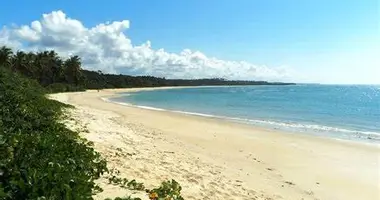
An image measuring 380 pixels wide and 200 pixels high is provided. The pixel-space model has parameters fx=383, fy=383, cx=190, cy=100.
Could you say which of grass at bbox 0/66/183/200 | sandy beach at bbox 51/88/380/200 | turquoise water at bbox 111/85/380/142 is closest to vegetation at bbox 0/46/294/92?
turquoise water at bbox 111/85/380/142

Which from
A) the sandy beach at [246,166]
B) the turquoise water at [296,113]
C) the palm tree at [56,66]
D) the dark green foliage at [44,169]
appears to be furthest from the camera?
the palm tree at [56,66]

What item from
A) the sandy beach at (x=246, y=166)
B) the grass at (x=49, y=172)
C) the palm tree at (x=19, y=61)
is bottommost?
the sandy beach at (x=246, y=166)

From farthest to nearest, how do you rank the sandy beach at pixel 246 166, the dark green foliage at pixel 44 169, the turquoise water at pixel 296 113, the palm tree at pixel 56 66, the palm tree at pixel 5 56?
the palm tree at pixel 56 66 < the palm tree at pixel 5 56 < the turquoise water at pixel 296 113 < the sandy beach at pixel 246 166 < the dark green foliage at pixel 44 169

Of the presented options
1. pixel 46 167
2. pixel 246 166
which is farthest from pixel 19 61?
pixel 46 167

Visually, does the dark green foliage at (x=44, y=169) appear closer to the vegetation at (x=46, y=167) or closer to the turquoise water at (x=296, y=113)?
the vegetation at (x=46, y=167)

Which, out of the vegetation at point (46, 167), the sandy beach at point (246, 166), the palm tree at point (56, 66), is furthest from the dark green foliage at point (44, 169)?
the palm tree at point (56, 66)

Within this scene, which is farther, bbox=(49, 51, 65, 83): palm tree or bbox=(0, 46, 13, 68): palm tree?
bbox=(49, 51, 65, 83): palm tree

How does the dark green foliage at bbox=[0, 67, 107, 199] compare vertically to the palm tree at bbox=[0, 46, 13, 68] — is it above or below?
below

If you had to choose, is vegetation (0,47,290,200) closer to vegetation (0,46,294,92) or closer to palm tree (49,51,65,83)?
vegetation (0,46,294,92)

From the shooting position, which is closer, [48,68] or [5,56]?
[5,56]

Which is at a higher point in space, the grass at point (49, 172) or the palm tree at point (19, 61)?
the palm tree at point (19, 61)

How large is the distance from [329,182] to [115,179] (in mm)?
6719

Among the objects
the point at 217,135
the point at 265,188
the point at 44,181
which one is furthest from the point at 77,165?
the point at 217,135

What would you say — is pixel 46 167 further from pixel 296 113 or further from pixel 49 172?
pixel 296 113
